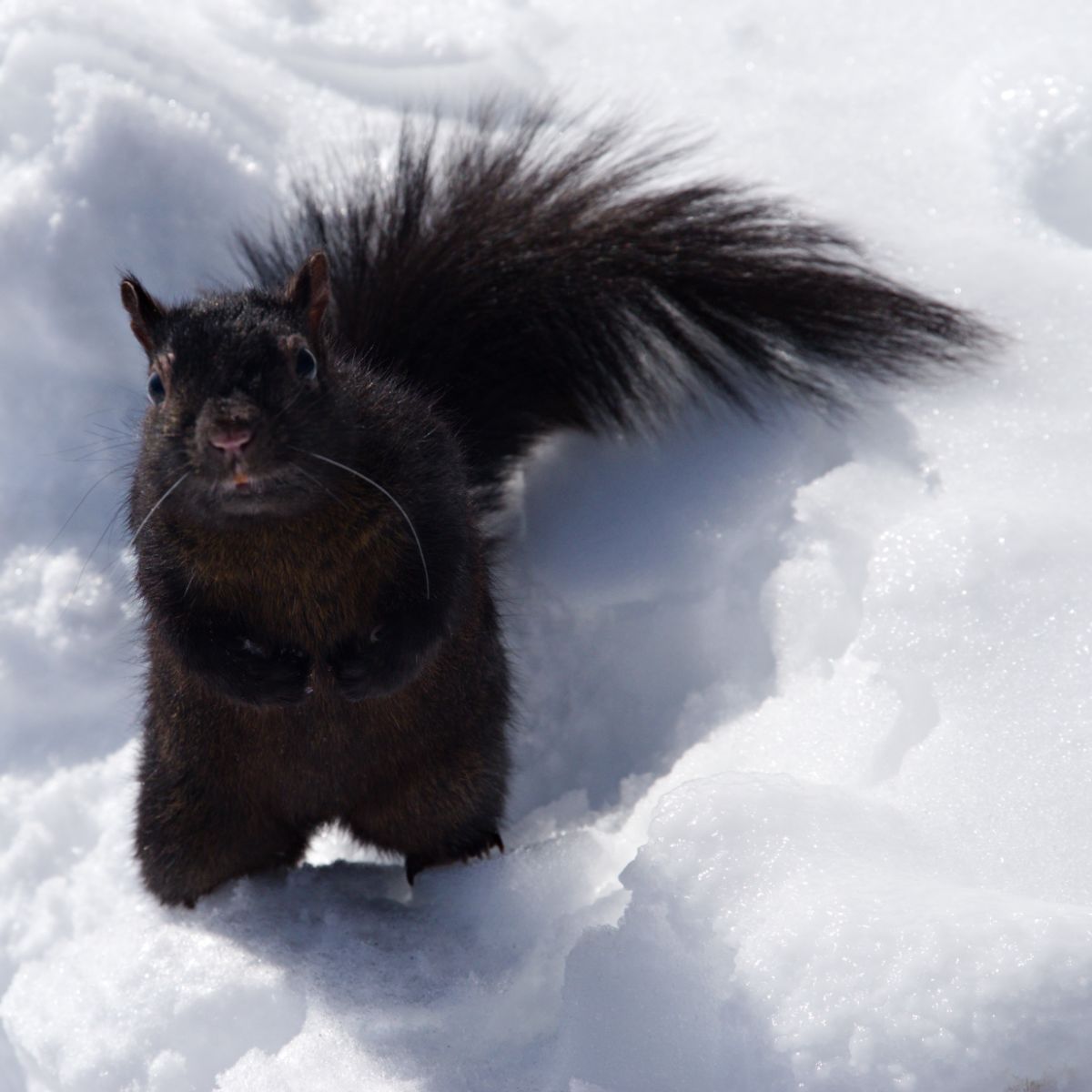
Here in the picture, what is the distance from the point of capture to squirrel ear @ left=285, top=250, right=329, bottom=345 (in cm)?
236

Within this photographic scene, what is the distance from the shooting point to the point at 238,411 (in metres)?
2.03

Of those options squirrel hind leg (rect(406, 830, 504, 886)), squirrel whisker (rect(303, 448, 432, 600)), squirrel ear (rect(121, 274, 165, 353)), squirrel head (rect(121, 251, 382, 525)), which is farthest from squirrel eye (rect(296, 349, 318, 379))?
squirrel hind leg (rect(406, 830, 504, 886))

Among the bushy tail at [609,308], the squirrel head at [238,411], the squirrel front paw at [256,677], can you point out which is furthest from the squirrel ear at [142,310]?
the bushy tail at [609,308]

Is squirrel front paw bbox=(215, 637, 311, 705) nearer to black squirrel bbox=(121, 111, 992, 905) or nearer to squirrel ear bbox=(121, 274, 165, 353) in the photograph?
black squirrel bbox=(121, 111, 992, 905)

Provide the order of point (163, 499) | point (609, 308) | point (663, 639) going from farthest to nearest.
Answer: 1. point (609, 308)
2. point (663, 639)
3. point (163, 499)

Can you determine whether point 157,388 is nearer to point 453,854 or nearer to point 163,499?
point 163,499

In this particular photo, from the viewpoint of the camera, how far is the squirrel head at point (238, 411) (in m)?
2.05

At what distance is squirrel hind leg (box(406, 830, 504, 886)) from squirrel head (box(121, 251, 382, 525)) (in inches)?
32.9

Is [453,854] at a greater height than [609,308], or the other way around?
[609,308]

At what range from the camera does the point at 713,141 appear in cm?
370

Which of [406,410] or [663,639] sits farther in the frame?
[663,639]

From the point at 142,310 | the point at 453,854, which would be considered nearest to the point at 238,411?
Result: the point at 142,310

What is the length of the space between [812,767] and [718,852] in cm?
33

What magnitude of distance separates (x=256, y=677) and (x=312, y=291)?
618mm
